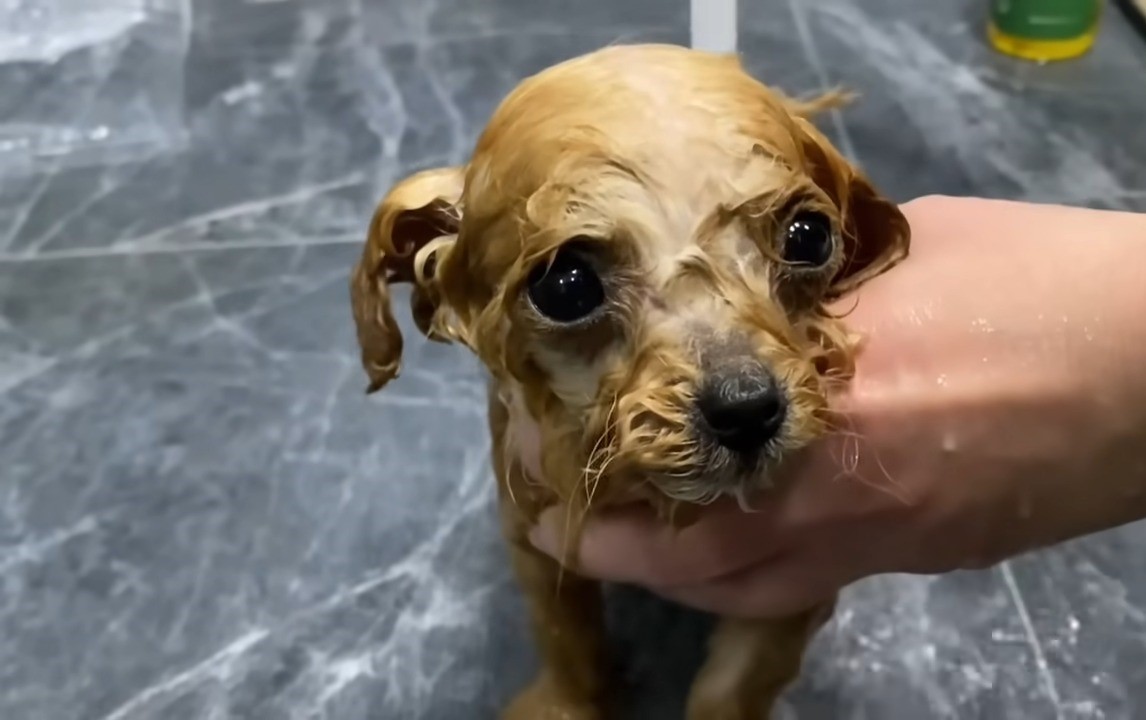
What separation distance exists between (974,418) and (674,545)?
17 cm

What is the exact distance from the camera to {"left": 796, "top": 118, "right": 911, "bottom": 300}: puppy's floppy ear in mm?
710

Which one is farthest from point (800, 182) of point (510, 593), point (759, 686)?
point (510, 593)

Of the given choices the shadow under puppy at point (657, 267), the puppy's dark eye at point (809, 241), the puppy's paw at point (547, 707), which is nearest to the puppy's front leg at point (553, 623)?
the puppy's paw at point (547, 707)

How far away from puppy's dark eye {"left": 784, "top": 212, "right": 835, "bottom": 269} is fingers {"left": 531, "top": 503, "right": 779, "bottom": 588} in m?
0.13

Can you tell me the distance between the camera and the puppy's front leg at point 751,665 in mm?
854

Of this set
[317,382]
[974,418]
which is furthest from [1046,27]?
[974,418]

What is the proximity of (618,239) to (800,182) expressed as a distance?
0.10 metres

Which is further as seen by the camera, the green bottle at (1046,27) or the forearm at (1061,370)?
the green bottle at (1046,27)

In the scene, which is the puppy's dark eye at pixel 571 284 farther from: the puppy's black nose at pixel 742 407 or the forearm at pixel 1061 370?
the forearm at pixel 1061 370

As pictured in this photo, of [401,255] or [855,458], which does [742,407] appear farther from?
[401,255]

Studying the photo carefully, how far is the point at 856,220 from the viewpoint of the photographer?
2.43 ft

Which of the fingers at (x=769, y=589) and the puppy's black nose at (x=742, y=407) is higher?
the puppy's black nose at (x=742, y=407)

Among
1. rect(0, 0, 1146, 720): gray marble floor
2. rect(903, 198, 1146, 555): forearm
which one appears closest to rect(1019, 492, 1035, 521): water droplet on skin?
rect(903, 198, 1146, 555): forearm

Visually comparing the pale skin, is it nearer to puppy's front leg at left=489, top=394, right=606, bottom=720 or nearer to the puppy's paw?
puppy's front leg at left=489, top=394, right=606, bottom=720
